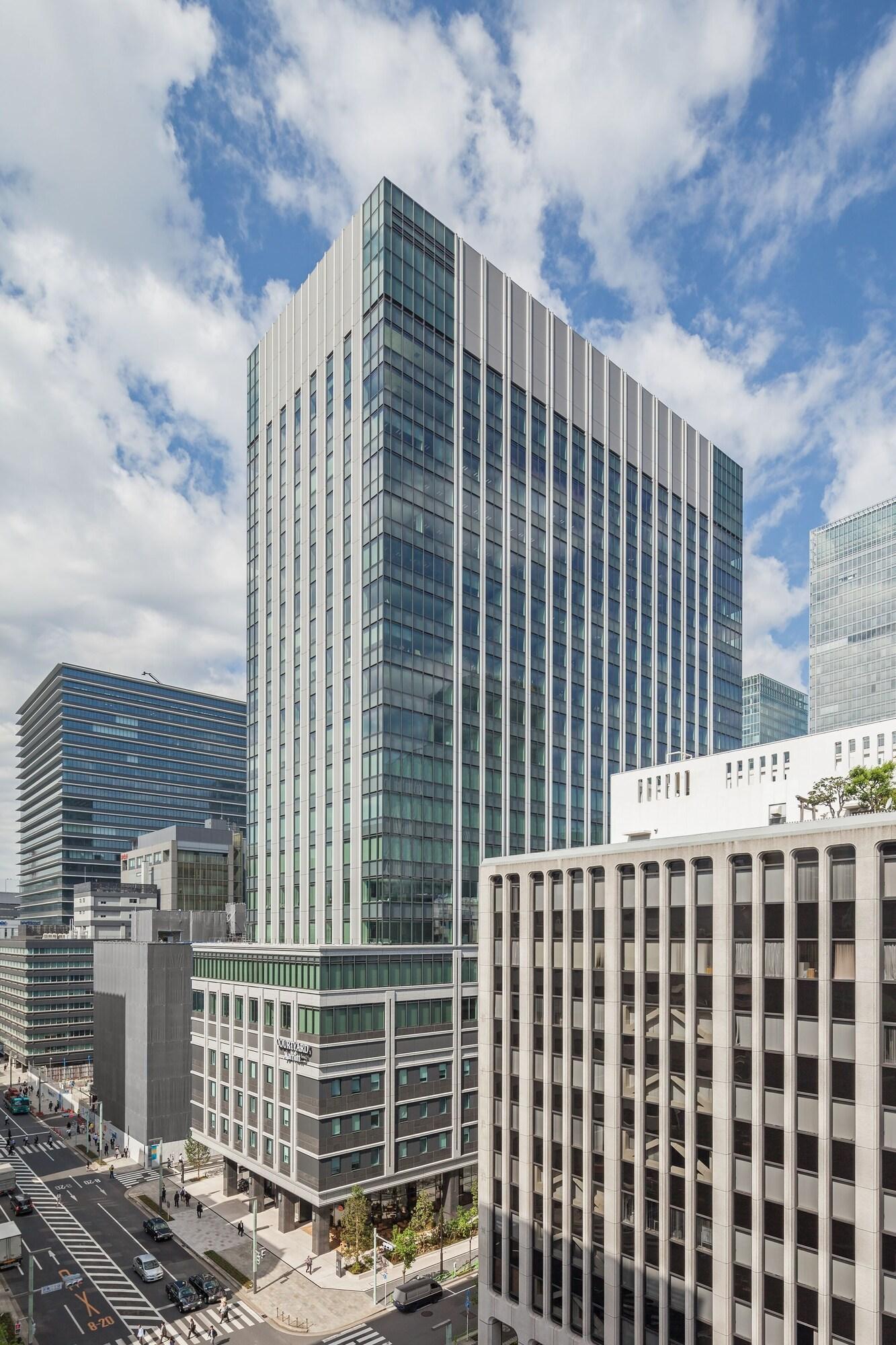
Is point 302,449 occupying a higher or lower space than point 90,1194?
higher

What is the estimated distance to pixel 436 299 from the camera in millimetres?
95125

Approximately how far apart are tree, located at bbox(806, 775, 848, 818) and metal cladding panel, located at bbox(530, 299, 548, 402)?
69.8 metres

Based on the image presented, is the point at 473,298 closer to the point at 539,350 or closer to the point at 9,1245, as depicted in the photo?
the point at 539,350

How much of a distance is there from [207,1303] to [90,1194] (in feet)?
113

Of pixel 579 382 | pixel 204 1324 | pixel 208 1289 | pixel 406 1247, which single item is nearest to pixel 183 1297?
pixel 208 1289

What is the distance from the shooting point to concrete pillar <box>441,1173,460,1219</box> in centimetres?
8194

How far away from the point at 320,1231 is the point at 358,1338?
43.0 ft

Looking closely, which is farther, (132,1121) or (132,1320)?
(132,1121)

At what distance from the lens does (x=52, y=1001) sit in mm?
152500

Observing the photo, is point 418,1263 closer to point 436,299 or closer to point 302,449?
point 302,449

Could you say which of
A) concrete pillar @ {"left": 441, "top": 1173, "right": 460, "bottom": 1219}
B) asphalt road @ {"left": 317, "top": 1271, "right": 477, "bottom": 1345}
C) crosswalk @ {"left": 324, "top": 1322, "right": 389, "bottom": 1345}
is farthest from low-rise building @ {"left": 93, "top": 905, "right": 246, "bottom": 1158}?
crosswalk @ {"left": 324, "top": 1322, "right": 389, "bottom": 1345}

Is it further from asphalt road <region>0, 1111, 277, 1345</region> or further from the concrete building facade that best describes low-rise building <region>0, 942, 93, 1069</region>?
the concrete building facade

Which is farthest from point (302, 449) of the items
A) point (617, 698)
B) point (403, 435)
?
point (617, 698)

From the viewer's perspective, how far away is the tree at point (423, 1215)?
7612cm
